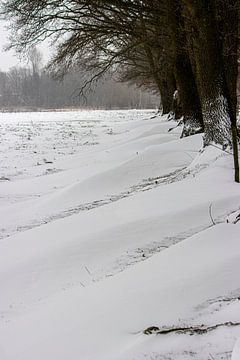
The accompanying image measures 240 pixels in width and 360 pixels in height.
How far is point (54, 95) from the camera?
323ft

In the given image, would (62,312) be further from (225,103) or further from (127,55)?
(127,55)

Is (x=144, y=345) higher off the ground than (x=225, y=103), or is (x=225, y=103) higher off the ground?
(x=225, y=103)

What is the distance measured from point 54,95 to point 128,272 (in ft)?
324

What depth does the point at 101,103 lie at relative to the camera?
312 feet

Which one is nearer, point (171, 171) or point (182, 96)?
point (171, 171)

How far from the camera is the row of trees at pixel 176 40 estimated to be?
595 cm

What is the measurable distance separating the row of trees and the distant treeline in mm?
71008

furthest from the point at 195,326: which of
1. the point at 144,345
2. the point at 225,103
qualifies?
the point at 225,103

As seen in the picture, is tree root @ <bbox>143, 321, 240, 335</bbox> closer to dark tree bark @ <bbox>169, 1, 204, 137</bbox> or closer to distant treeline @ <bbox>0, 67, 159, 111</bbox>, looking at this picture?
dark tree bark @ <bbox>169, 1, 204, 137</bbox>

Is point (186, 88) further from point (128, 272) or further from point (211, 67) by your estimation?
point (128, 272)

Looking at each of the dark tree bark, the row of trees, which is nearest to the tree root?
the row of trees

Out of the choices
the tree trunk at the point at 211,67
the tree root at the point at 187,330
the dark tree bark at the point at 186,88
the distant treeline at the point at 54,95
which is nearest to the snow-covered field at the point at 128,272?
the tree root at the point at 187,330

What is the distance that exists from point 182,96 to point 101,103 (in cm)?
8694

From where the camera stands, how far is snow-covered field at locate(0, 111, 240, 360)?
2.26 m
